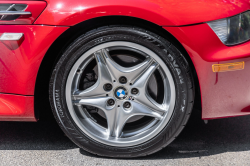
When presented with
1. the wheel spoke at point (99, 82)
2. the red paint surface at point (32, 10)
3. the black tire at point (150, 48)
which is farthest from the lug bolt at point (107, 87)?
the red paint surface at point (32, 10)

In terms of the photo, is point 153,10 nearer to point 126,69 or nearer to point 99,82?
point 126,69

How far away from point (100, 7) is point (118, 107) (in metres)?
0.66

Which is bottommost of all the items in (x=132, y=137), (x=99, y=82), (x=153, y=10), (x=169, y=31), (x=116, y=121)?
(x=132, y=137)

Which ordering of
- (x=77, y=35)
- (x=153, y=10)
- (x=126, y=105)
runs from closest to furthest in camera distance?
(x=153, y=10)
(x=77, y=35)
(x=126, y=105)

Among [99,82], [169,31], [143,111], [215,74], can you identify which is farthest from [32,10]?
[215,74]

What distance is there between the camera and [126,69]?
1900 mm

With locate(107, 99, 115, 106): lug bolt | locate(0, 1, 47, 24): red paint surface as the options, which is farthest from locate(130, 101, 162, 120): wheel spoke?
locate(0, 1, 47, 24): red paint surface

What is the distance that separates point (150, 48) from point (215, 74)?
0.43m

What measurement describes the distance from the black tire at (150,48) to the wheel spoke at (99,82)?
0.09m

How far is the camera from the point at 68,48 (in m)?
1.84

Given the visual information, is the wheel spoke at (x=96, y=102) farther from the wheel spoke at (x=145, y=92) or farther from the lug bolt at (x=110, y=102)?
the wheel spoke at (x=145, y=92)

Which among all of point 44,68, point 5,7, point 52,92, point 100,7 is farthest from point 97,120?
point 5,7

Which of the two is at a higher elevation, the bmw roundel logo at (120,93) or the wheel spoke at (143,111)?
the bmw roundel logo at (120,93)

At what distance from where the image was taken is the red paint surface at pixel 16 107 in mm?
1924
